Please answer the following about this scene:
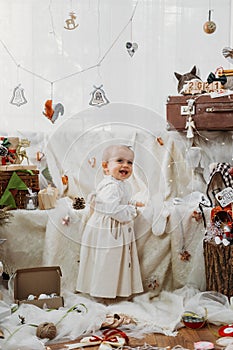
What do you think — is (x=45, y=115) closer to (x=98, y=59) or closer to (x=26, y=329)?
(x=98, y=59)

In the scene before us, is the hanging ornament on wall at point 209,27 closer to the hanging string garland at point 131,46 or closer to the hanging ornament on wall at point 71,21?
the hanging string garland at point 131,46

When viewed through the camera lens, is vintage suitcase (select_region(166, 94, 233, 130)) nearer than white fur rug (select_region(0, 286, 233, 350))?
No

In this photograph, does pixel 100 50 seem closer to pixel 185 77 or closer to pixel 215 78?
pixel 185 77

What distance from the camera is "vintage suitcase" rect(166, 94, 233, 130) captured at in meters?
3.18

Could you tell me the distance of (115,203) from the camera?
3.14 metres

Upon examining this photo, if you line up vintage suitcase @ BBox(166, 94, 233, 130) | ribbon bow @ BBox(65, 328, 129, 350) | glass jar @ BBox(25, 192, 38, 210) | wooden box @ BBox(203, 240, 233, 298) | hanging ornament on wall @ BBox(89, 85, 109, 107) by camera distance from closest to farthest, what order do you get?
ribbon bow @ BBox(65, 328, 129, 350) < wooden box @ BBox(203, 240, 233, 298) < vintage suitcase @ BBox(166, 94, 233, 130) < glass jar @ BBox(25, 192, 38, 210) < hanging ornament on wall @ BBox(89, 85, 109, 107)

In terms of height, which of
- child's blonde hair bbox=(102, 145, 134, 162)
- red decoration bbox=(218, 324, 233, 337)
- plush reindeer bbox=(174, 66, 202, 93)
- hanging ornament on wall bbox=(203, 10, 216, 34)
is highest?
hanging ornament on wall bbox=(203, 10, 216, 34)

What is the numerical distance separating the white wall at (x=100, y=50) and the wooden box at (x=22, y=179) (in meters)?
0.27

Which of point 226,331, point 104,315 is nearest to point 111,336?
Result: point 104,315

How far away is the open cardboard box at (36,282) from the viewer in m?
3.06

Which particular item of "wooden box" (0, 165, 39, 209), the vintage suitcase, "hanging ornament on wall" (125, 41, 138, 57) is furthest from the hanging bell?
the vintage suitcase

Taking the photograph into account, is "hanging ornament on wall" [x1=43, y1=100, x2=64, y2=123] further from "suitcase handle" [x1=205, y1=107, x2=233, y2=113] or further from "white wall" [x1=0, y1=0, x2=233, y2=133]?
"suitcase handle" [x1=205, y1=107, x2=233, y2=113]

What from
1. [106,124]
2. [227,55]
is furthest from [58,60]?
[227,55]

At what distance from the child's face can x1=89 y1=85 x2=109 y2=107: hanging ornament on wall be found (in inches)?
14.2
